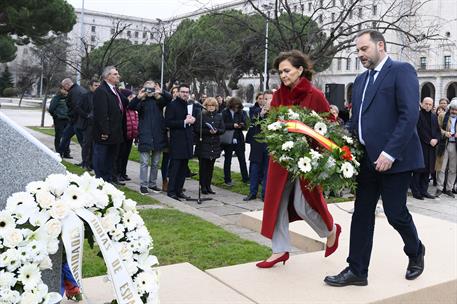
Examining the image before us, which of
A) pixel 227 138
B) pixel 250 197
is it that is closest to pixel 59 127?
pixel 227 138

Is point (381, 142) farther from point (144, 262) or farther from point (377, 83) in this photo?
point (144, 262)

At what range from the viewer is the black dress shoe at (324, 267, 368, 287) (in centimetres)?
409

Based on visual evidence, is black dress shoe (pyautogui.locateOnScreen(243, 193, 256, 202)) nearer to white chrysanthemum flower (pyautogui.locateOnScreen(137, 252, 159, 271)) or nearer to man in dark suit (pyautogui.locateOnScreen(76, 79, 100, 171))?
man in dark suit (pyautogui.locateOnScreen(76, 79, 100, 171))

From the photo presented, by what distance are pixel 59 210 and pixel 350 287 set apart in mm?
2469

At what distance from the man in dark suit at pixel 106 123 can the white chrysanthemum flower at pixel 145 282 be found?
225 inches

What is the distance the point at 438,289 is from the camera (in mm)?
4203

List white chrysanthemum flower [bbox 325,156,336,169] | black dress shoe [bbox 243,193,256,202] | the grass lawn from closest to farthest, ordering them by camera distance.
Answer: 1. white chrysanthemum flower [bbox 325,156,336,169]
2. the grass lawn
3. black dress shoe [bbox 243,193,256,202]

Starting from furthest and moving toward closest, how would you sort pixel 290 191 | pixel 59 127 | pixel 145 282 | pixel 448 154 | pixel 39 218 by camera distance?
1. pixel 59 127
2. pixel 448 154
3. pixel 290 191
4. pixel 145 282
5. pixel 39 218

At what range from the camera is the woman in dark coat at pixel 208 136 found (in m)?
9.14

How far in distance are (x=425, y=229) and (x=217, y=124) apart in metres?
4.20

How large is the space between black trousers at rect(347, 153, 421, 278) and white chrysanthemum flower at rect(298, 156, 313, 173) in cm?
46

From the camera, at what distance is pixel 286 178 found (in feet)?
14.5

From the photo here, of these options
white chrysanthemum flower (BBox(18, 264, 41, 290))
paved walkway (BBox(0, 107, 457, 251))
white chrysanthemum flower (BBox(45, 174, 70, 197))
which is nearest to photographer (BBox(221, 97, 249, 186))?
paved walkway (BBox(0, 107, 457, 251))

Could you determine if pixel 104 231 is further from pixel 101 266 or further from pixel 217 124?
pixel 217 124
